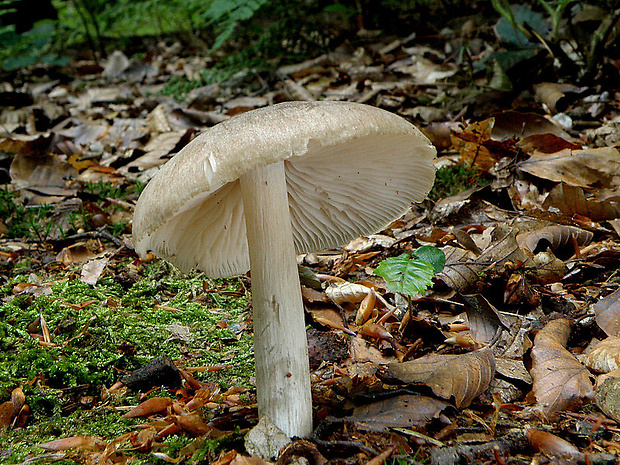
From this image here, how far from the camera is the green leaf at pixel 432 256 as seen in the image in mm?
2318

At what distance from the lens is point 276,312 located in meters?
1.78

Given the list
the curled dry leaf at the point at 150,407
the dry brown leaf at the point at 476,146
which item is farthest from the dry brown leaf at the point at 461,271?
the curled dry leaf at the point at 150,407

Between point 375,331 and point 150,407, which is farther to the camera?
point 375,331

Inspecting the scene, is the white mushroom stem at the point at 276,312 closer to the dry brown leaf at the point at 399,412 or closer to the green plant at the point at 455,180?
the dry brown leaf at the point at 399,412

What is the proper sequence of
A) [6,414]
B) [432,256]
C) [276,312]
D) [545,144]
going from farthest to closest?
1. [545,144]
2. [432,256]
3. [6,414]
4. [276,312]

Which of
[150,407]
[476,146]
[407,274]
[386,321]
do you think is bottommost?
[386,321]

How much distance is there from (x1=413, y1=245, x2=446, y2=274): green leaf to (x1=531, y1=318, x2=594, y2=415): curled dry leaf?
0.48 meters

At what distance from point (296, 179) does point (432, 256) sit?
0.69 metres

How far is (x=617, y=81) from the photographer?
496 cm

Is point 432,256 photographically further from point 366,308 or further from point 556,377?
point 556,377

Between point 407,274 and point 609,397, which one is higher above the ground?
point 407,274

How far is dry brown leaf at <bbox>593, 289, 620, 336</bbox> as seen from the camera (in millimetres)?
2164

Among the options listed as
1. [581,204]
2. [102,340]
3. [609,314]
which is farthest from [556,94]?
[102,340]

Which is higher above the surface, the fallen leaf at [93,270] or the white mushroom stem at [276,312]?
the white mushroom stem at [276,312]
